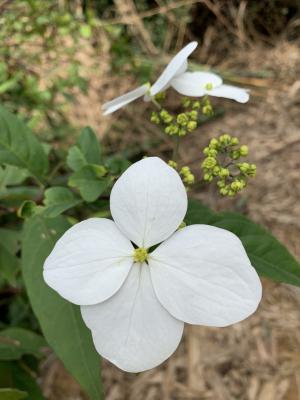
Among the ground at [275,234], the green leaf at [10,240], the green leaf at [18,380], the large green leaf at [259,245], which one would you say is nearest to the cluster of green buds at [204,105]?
the large green leaf at [259,245]

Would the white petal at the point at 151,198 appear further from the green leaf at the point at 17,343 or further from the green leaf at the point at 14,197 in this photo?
the green leaf at the point at 17,343

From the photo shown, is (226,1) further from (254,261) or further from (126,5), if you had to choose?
(254,261)

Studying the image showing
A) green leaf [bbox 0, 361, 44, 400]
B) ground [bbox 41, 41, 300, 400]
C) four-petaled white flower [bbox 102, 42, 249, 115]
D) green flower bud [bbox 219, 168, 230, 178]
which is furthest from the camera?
ground [bbox 41, 41, 300, 400]

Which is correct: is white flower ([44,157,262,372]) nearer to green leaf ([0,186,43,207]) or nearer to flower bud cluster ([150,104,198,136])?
flower bud cluster ([150,104,198,136])

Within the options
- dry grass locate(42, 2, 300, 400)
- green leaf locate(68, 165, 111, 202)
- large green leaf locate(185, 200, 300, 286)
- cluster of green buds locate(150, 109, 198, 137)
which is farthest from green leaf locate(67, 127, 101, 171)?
dry grass locate(42, 2, 300, 400)

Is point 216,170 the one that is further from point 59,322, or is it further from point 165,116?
point 59,322
